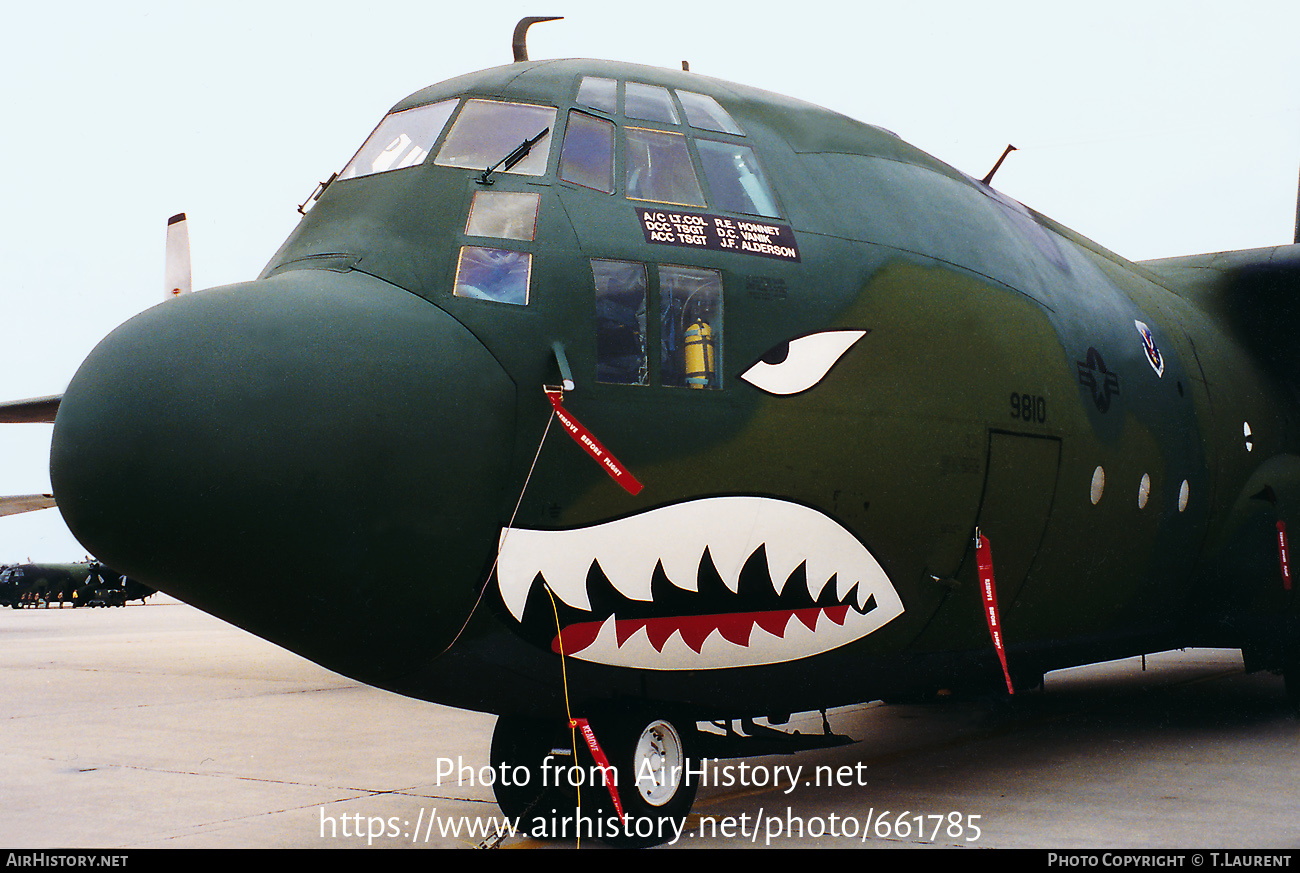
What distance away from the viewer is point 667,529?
232 inches

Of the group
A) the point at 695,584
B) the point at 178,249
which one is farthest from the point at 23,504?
the point at 695,584

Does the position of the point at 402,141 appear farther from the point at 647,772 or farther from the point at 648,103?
the point at 647,772

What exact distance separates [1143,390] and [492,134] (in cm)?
573

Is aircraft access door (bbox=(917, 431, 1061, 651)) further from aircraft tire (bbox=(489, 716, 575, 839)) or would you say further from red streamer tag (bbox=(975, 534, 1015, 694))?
aircraft tire (bbox=(489, 716, 575, 839))

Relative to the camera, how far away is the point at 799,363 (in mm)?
6379

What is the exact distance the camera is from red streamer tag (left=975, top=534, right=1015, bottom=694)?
24.1ft

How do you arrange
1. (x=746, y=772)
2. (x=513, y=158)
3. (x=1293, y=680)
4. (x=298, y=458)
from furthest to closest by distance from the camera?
(x=1293, y=680), (x=746, y=772), (x=513, y=158), (x=298, y=458)

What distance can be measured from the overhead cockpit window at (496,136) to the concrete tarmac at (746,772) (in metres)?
3.84

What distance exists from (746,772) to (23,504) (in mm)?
31176

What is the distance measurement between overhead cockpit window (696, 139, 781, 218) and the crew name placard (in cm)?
12

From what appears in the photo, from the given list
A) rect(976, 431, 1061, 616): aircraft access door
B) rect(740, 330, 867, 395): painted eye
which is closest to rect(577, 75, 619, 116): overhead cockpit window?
rect(740, 330, 867, 395): painted eye

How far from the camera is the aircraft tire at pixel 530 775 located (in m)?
6.57

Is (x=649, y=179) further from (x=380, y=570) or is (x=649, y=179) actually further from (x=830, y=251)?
(x=380, y=570)

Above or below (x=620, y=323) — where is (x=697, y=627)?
below
